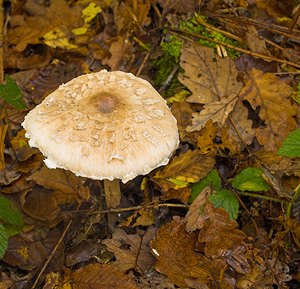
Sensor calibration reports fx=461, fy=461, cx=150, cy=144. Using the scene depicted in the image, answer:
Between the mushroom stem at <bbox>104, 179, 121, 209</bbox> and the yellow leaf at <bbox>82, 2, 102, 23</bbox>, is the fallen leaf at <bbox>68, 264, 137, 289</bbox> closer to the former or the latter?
the mushroom stem at <bbox>104, 179, 121, 209</bbox>

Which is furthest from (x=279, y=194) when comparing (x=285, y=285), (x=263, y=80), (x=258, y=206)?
(x=263, y=80)

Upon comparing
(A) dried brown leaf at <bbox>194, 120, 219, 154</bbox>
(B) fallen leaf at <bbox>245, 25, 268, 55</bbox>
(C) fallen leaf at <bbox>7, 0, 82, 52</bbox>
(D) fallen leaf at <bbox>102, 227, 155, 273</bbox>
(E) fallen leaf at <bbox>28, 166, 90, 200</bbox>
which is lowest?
(D) fallen leaf at <bbox>102, 227, 155, 273</bbox>

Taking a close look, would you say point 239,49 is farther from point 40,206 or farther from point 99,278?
point 99,278

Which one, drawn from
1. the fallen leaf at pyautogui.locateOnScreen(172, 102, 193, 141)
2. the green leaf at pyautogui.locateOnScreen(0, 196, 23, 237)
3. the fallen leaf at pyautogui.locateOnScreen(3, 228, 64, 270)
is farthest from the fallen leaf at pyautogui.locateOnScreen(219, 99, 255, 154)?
the green leaf at pyautogui.locateOnScreen(0, 196, 23, 237)

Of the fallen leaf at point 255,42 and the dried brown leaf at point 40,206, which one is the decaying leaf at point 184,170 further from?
the fallen leaf at point 255,42

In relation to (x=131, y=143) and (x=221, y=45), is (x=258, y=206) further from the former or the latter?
(x=221, y=45)
